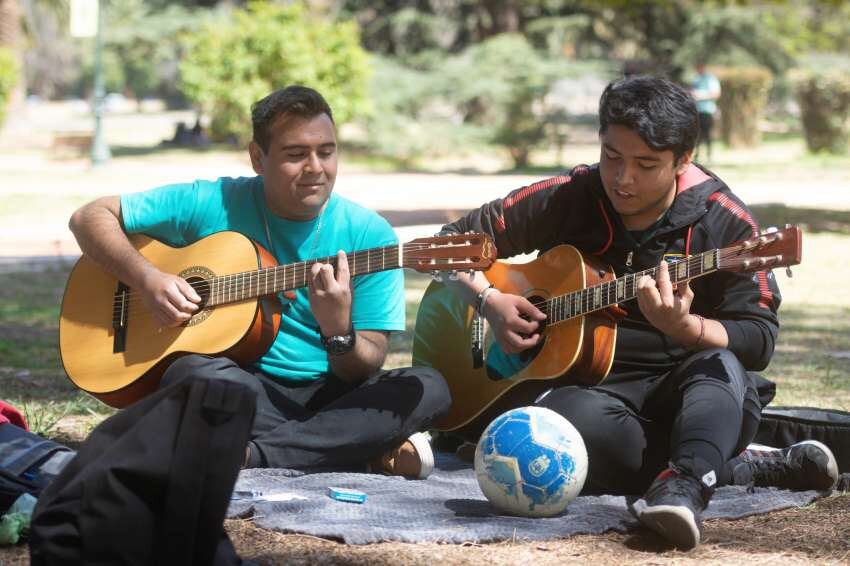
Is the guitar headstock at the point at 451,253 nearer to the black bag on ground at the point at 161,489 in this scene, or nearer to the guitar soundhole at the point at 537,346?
the guitar soundhole at the point at 537,346

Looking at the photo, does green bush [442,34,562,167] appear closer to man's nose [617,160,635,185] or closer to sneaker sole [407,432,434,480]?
sneaker sole [407,432,434,480]

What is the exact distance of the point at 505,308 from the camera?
14.4ft

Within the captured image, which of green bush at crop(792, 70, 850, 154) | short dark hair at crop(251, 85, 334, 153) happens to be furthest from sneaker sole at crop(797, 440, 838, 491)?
green bush at crop(792, 70, 850, 154)

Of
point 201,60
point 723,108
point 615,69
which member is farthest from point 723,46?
point 201,60

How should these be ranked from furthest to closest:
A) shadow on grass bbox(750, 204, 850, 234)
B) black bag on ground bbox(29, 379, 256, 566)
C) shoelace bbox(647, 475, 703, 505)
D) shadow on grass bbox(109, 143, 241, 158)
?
shadow on grass bbox(109, 143, 241, 158)
shadow on grass bbox(750, 204, 850, 234)
shoelace bbox(647, 475, 703, 505)
black bag on ground bbox(29, 379, 256, 566)

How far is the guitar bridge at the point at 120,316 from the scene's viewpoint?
4629mm

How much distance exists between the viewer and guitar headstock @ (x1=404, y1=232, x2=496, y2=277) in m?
A: 4.11

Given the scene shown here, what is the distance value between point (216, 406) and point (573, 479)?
140cm

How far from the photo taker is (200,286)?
456 cm

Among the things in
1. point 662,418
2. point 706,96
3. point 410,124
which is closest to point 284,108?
point 662,418

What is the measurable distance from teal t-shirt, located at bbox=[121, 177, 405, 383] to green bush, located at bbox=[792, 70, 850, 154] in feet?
76.3

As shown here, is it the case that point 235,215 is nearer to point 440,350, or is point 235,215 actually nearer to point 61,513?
point 440,350

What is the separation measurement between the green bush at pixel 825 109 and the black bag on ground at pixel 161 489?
81.7 ft

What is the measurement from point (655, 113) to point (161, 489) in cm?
202
